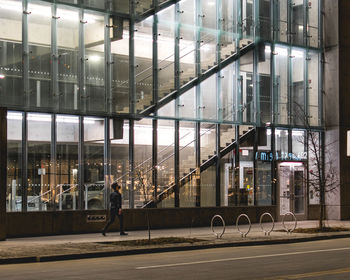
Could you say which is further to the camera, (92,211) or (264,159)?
(264,159)

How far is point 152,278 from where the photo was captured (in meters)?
13.6

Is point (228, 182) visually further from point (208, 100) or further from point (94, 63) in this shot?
point (94, 63)

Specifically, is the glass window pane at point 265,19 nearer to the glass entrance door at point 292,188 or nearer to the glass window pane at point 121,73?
the glass entrance door at point 292,188

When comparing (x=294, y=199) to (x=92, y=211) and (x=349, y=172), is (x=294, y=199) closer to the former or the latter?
(x=349, y=172)

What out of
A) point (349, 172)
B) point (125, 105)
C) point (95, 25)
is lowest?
point (349, 172)

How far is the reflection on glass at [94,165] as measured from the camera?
2639cm

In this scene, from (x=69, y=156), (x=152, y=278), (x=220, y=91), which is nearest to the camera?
(x=152, y=278)

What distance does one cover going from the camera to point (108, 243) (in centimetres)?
2094

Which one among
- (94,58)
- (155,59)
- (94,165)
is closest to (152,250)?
(94,165)

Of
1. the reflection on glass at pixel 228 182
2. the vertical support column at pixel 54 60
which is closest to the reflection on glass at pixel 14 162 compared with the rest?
the vertical support column at pixel 54 60

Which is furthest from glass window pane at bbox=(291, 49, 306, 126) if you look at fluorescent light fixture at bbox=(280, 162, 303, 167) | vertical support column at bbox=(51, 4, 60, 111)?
vertical support column at bbox=(51, 4, 60, 111)

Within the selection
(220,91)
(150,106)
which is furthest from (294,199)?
(150,106)

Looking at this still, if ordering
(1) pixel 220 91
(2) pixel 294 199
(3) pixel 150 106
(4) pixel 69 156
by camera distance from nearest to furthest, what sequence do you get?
1. (4) pixel 69 156
2. (3) pixel 150 106
3. (1) pixel 220 91
4. (2) pixel 294 199

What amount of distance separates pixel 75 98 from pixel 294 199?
13.4 meters
